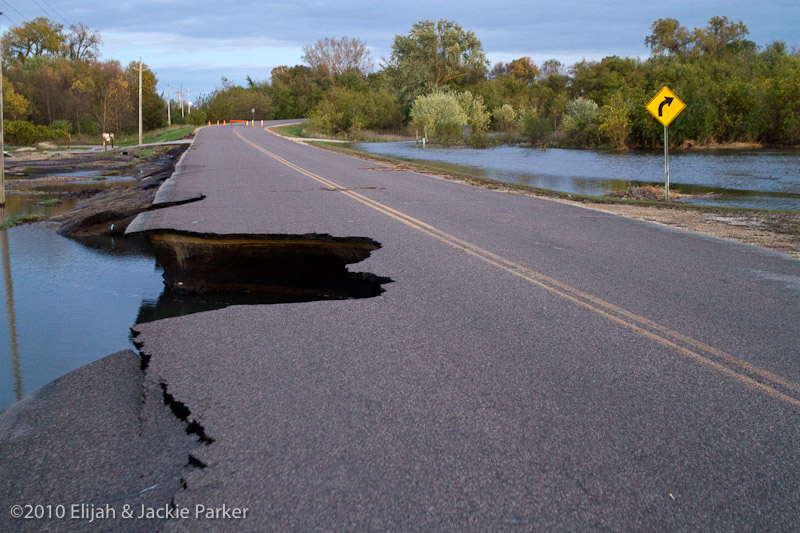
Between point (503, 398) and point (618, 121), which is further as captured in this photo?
point (618, 121)

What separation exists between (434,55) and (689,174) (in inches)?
2490

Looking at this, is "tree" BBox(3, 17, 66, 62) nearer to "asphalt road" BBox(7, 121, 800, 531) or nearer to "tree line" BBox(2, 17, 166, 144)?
"tree line" BBox(2, 17, 166, 144)

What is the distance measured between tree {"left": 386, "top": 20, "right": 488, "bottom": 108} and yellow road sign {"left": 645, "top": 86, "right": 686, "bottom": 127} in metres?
72.2

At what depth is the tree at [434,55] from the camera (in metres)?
86.9

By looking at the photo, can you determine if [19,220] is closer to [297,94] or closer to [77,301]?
[77,301]


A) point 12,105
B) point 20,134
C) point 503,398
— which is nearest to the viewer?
point 503,398

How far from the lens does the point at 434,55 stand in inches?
3462

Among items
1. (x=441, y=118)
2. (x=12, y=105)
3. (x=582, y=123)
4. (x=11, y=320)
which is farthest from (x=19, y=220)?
(x=12, y=105)

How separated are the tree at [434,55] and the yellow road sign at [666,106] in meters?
72.2

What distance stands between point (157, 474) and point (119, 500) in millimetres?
236

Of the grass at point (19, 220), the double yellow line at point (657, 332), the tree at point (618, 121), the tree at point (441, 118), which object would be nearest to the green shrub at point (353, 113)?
the tree at point (441, 118)

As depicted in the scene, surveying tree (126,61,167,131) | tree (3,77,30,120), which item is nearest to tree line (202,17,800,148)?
tree (126,61,167,131)

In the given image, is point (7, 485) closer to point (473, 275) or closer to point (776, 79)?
point (473, 275)

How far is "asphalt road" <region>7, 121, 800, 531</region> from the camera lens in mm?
3066
